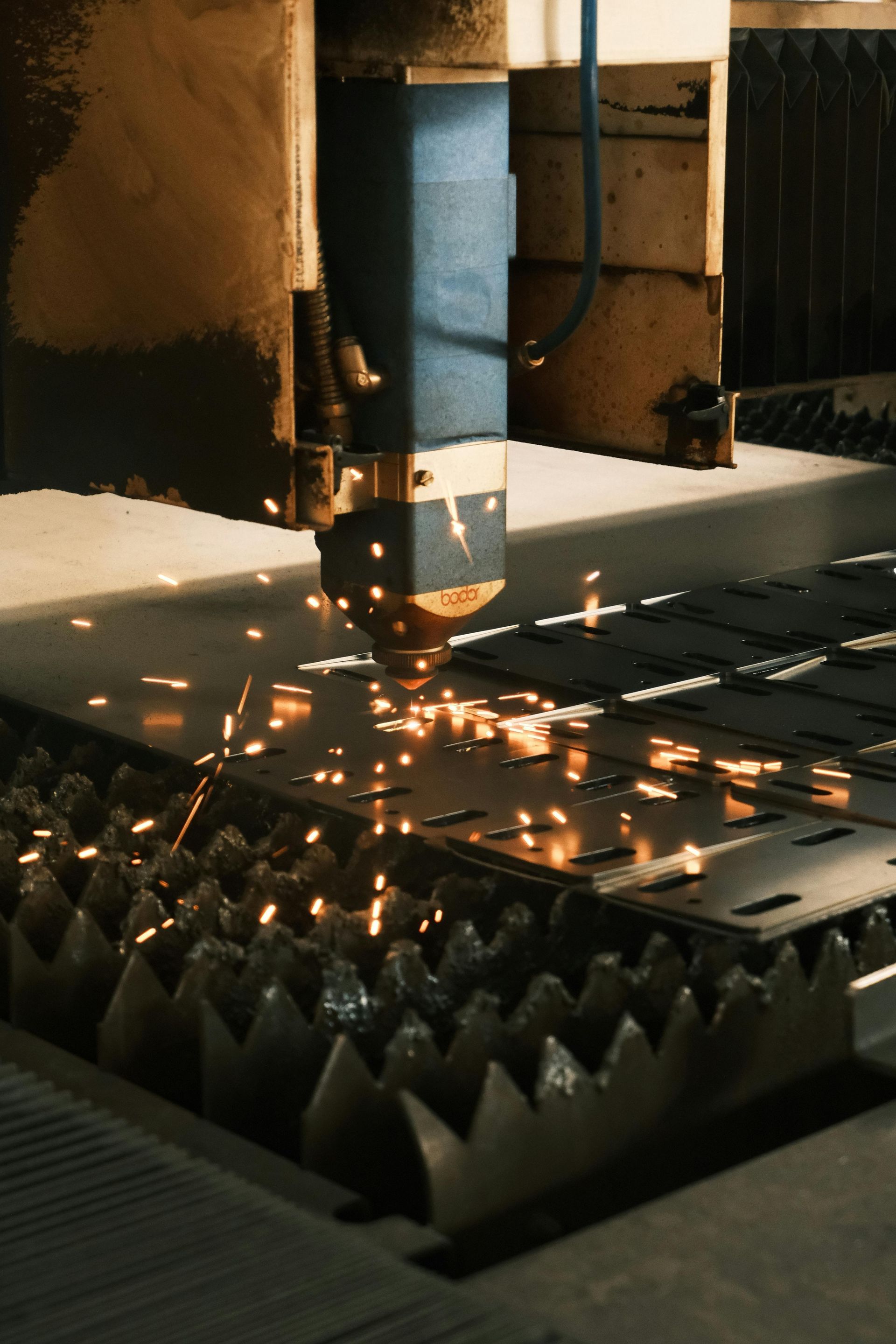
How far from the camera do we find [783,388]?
4.61m

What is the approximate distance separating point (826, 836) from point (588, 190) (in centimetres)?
85

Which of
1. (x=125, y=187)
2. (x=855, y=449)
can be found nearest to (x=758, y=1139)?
(x=125, y=187)

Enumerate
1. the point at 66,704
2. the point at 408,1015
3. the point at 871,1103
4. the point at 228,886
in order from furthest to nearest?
the point at 66,704, the point at 228,886, the point at 871,1103, the point at 408,1015

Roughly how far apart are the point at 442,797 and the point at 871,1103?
0.72m

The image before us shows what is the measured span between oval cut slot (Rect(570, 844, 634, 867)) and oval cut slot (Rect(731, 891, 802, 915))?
0.61 ft

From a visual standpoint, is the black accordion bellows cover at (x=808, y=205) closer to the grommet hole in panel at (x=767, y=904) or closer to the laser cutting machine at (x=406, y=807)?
the laser cutting machine at (x=406, y=807)

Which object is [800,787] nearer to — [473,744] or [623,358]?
[473,744]

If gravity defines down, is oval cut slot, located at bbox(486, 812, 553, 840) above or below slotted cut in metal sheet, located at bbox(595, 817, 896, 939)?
above

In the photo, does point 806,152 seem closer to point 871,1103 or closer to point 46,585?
point 46,585

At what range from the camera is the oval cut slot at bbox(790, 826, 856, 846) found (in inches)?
87.0

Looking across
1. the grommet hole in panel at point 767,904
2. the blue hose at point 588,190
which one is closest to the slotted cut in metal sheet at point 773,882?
the grommet hole in panel at point 767,904

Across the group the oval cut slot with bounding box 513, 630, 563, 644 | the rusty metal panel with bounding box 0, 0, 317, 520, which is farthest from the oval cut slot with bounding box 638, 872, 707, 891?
the oval cut slot with bounding box 513, 630, 563, 644

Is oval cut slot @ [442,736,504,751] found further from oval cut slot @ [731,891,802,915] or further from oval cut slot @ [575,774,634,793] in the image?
oval cut slot @ [731,891,802,915]

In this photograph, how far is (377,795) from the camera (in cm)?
237
